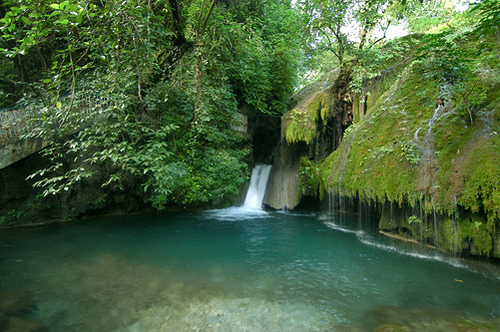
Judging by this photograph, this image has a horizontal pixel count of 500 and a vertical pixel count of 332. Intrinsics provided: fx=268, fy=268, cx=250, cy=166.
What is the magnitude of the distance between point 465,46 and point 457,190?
4547 millimetres

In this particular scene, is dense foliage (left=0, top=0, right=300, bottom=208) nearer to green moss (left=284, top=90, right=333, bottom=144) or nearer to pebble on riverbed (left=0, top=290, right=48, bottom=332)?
green moss (left=284, top=90, right=333, bottom=144)

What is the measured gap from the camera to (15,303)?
15.5ft

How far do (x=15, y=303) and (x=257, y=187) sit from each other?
10.3 m

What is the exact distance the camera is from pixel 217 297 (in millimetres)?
4883

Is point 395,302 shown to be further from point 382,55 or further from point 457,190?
point 382,55

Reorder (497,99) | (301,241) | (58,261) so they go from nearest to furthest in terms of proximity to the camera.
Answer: (497,99)
(58,261)
(301,241)

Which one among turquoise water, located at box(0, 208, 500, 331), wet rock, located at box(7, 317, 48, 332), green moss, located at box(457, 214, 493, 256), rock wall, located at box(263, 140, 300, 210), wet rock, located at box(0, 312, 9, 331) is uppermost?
rock wall, located at box(263, 140, 300, 210)

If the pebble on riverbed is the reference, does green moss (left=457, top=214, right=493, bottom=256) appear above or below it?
above

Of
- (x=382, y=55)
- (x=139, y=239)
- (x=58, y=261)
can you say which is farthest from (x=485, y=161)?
(x=58, y=261)

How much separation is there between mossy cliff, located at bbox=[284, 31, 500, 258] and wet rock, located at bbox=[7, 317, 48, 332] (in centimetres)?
742

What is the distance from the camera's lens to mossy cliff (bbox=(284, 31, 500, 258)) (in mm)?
5512

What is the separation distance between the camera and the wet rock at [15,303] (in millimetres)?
4469

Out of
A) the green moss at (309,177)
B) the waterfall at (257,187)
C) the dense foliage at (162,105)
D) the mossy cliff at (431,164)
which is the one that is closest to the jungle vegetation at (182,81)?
the dense foliage at (162,105)

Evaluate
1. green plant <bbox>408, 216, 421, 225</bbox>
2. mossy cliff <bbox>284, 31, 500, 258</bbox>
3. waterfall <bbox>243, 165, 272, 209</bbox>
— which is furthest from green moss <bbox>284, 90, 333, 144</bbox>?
green plant <bbox>408, 216, 421, 225</bbox>
